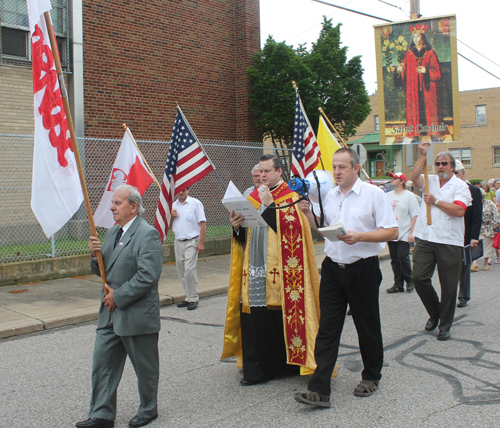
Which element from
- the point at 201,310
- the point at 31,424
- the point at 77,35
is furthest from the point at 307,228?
the point at 77,35

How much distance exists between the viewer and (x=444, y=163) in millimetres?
6082

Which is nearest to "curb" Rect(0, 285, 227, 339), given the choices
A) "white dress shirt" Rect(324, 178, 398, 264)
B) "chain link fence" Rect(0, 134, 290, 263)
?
"chain link fence" Rect(0, 134, 290, 263)

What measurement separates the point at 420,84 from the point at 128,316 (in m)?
7.09

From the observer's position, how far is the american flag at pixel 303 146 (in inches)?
359

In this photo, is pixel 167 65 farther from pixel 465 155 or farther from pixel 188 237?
pixel 465 155

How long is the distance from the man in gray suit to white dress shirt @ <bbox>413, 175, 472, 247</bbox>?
3.53 metres

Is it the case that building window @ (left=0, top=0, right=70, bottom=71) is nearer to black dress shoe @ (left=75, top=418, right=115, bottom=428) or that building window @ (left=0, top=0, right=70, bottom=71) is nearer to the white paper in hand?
the white paper in hand

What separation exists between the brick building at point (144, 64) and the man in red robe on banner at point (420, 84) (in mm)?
7578

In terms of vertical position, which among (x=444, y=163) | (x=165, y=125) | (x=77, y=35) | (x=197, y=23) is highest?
(x=197, y=23)

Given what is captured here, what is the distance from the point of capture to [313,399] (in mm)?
4016

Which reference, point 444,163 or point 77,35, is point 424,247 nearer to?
point 444,163

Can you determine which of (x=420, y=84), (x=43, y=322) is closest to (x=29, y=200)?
(x=43, y=322)

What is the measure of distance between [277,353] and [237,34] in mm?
13866

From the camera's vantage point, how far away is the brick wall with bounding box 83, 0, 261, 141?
44.1 ft
